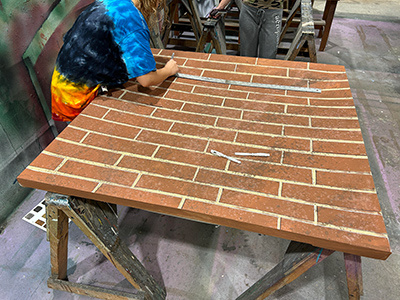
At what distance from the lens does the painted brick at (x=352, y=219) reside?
871 millimetres

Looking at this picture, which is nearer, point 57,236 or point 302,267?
point 302,267

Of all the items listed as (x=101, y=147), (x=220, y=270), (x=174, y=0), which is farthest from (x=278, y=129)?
(x=174, y=0)

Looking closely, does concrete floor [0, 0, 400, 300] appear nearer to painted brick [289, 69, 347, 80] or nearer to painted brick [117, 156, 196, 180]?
painted brick [117, 156, 196, 180]

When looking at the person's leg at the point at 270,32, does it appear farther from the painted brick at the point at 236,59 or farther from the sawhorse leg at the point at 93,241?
the sawhorse leg at the point at 93,241

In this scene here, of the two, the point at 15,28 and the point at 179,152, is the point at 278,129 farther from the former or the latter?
the point at 15,28

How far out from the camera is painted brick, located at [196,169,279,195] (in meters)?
0.99

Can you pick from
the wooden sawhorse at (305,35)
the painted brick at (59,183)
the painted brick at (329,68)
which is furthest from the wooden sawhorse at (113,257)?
the wooden sawhorse at (305,35)

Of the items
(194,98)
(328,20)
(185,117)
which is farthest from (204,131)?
(328,20)

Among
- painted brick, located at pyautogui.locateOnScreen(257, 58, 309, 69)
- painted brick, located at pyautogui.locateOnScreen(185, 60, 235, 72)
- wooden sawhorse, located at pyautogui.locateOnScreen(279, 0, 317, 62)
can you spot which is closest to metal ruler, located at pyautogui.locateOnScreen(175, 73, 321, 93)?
painted brick, located at pyautogui.locateOnScreen(185, 60, 235, 72)

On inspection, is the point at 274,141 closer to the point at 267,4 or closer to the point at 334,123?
Answer: the point at 334,123

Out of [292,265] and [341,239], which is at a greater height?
[341,239]

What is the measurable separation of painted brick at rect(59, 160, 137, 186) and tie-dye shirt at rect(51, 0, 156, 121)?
54 cm

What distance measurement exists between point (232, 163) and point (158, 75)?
0.71 m

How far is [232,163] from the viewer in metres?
1.09
